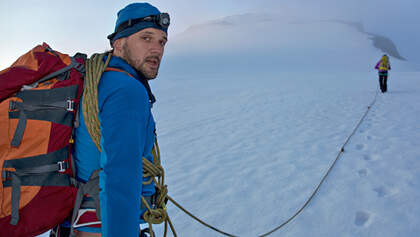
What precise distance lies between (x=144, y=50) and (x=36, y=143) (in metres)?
0.61

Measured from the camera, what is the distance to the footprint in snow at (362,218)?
2496mm

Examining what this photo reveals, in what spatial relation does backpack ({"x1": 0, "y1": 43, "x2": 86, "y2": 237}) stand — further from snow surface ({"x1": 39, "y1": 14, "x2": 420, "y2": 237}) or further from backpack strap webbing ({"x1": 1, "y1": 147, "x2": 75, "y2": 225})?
snow surface ({"x1": 39, "y1": 14, "x2": 420, "y2": 237})

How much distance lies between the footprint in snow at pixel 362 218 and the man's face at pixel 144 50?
102 inches

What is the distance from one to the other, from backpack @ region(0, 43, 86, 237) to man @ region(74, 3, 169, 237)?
3.4 inches

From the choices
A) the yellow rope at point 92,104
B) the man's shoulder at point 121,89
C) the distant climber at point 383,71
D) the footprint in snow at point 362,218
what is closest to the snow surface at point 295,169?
the footprint in snow at point 362,218

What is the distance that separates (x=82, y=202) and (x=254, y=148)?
413 cm

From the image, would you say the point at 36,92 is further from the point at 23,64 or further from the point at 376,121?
the point at 376,121

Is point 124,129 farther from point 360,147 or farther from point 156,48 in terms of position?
point 360,147

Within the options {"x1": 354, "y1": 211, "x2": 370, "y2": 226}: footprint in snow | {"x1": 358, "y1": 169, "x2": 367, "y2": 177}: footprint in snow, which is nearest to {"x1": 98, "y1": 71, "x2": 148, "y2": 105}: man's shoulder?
{"x1": 354, "y1": 211, "x2": 370, "y2": 226}: footprint in snow

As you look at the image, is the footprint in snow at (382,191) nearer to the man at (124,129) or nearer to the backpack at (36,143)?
the man at (124,129)

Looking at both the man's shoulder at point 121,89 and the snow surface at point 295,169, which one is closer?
the man's shoulder at point 121,89

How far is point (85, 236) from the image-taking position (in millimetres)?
1267

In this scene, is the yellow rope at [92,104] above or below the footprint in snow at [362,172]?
above

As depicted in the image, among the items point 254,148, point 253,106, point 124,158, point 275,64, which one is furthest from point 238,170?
point 275,64
